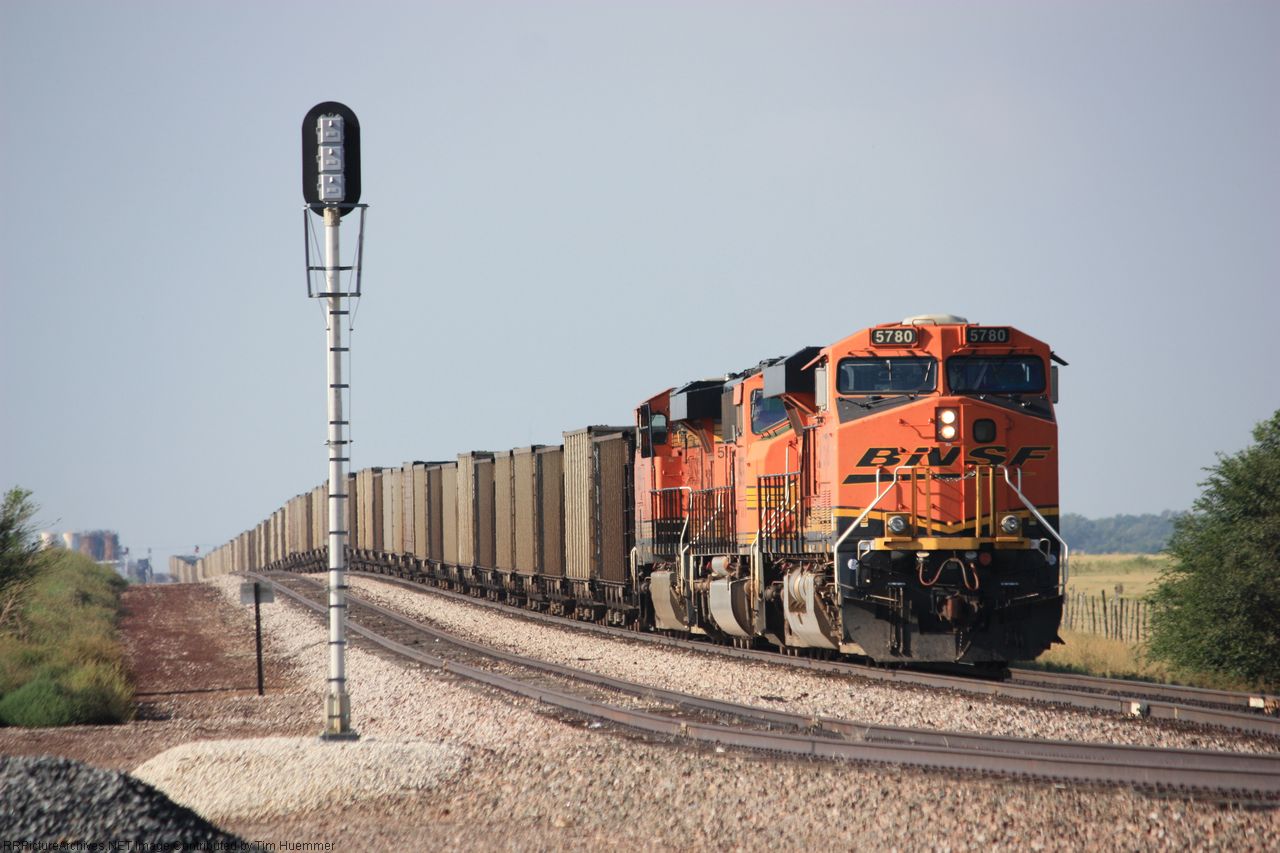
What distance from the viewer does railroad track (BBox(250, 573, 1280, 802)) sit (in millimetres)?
8797

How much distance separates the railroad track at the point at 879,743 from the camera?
880 cm

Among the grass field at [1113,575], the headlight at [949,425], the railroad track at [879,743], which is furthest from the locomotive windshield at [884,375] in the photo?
the grass field at [1113,575]

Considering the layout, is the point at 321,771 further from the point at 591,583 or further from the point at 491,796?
the point at 591,583

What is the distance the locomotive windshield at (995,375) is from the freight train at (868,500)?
0.02m

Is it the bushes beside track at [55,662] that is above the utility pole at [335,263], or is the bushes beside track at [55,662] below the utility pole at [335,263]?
below

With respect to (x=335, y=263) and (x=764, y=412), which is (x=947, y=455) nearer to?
(x=764, y=412)

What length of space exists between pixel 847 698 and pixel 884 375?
3877mm

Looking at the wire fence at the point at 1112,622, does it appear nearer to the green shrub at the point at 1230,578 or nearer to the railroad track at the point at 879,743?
the green shrub at the point at 1230,578

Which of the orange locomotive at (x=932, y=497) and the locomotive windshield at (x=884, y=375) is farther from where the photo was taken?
the locomotive windshield at (x=884, y=375)

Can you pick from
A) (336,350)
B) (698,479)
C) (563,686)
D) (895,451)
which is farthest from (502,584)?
(336,350)

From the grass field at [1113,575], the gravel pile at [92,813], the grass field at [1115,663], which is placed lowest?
the grass field at [1113,575]

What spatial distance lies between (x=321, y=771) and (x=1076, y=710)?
721 centimetres

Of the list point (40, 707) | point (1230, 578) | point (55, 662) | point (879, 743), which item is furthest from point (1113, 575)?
point (879, 743)

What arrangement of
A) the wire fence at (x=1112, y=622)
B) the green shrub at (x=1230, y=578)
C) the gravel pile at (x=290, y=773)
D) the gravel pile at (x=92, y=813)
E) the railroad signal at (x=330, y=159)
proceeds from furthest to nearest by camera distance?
the wire fence at (x=1112, y=622)
the green shrub at (x=1230, y=578)
the railroad signal at (x=330, y=159)
the gravel pile at (x=290, y=773)
the gravel pile at (x=92, y=813)
